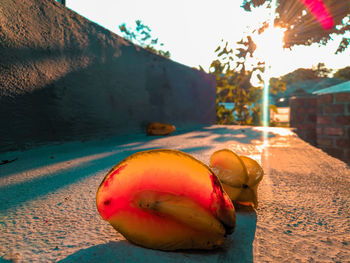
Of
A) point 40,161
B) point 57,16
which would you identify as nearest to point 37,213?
point 40,161

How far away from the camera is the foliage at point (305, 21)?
5035 millimetres

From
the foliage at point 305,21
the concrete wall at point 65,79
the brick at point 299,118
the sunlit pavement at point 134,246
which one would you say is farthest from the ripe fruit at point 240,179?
the foliage at point 305,21

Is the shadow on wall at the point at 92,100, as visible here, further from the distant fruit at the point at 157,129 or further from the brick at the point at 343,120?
the brick at the point at 343,120

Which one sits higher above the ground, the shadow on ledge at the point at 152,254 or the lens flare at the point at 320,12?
the lens flare at the point at 320,12

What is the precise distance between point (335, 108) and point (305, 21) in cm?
359

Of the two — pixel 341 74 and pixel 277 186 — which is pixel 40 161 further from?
pixel 341 74

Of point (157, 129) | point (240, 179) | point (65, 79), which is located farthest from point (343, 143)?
point (65, 79)

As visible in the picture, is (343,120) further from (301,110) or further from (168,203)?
(168,203)

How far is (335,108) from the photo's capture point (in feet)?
10.4

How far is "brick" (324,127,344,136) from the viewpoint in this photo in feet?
10.3

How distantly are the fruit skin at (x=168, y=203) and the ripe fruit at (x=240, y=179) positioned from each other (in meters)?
0.26

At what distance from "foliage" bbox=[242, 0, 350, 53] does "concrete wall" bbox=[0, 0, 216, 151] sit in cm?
332

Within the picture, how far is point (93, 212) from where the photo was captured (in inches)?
31.8

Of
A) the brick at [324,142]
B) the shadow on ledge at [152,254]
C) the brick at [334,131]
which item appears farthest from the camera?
the brick at [324,142]
